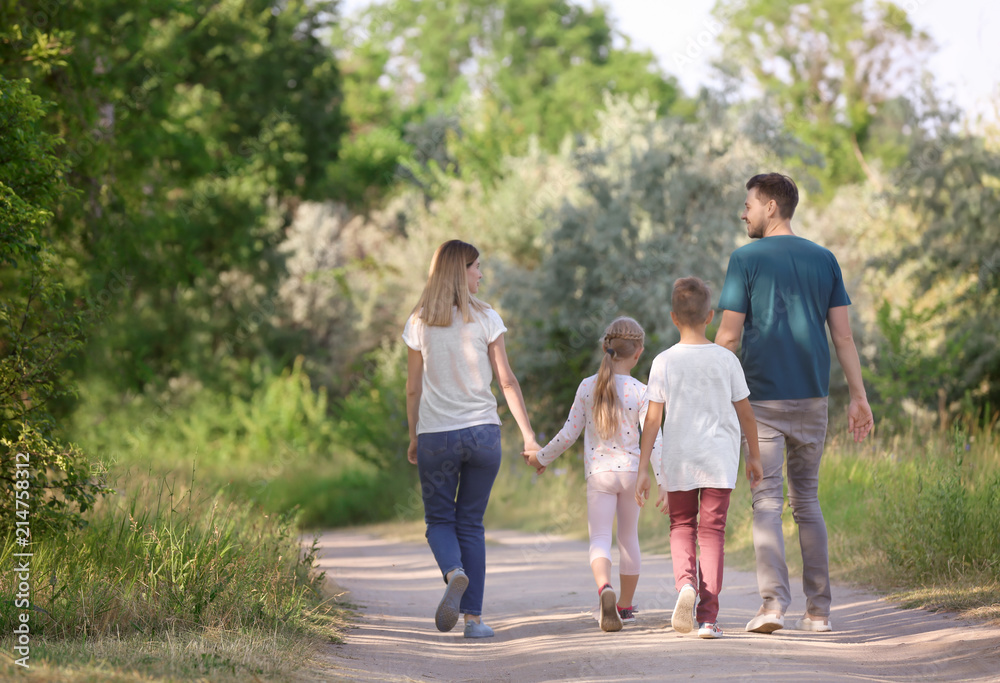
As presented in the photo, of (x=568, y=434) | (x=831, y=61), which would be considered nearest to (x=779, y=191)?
(x=568, y=434)

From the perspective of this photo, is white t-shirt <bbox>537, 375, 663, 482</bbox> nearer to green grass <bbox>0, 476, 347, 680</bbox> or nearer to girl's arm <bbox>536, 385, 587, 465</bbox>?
girl's arm <bbox>536, 385, 587, 465</bbox>

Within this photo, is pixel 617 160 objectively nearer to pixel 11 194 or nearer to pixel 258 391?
pixel 258 391

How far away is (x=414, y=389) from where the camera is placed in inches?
233

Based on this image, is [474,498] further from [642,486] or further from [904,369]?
[904,369]

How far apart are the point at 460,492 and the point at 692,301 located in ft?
5.65

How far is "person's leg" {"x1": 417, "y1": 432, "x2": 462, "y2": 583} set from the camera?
5711mm

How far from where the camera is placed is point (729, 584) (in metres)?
7.45

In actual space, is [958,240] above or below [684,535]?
above

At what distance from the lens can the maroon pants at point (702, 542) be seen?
511 centimetres

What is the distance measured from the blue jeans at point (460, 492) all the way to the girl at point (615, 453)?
28 centimetres

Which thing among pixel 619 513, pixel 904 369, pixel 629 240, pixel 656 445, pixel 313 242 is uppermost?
pixel 313 242

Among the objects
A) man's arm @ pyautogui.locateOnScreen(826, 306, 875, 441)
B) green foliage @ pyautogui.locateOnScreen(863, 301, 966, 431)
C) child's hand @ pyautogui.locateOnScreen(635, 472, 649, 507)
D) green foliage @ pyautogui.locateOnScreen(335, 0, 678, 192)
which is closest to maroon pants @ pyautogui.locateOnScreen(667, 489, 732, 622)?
child's hand @ pyautogui.locateOnScreen(635, 472, 649, 507)

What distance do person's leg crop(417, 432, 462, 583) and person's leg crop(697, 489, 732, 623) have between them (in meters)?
1.33

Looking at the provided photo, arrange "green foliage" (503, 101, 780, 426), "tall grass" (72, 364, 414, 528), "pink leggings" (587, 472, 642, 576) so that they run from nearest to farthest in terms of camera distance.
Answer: "pink leggings" (587, 472, 642, 576) < "tall grass" (72, 364, 414, 528) < "green foliage" (503, 101, 780, 426)
